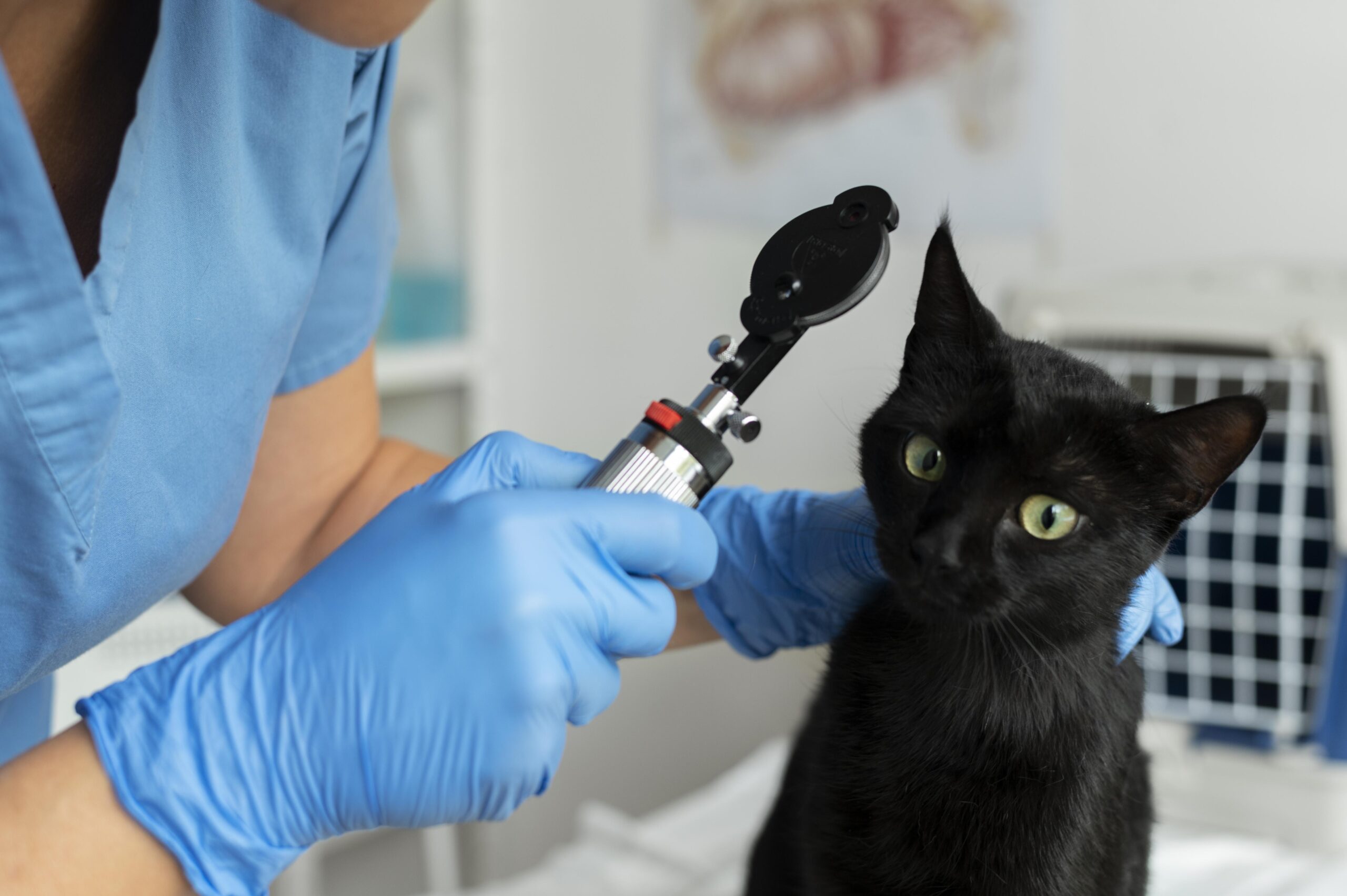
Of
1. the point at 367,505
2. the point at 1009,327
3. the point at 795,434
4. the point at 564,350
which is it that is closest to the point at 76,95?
the point at 367,505

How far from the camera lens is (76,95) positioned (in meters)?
0.62

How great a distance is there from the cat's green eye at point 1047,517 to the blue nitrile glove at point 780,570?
0.50 feet

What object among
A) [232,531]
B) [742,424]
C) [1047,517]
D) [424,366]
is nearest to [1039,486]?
[1047,517]

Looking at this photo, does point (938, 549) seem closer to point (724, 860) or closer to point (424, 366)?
point (724, 860)

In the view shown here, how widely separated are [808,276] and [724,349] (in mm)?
53

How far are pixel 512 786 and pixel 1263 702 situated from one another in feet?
2.97

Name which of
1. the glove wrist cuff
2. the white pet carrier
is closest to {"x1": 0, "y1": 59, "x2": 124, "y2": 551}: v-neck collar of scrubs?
the glove wrist cuff

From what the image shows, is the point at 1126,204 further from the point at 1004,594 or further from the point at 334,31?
the point at 334,31

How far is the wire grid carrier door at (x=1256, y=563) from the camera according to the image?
104 centimetres

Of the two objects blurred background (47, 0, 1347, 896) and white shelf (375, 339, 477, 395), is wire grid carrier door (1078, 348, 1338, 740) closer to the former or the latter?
blurred background (47, 0, 1347, 896)

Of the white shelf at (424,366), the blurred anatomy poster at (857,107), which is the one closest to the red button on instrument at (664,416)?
the blurred anatomy poster at (857,107)

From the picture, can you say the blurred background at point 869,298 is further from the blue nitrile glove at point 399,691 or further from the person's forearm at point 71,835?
the person's forearm at point 71,835

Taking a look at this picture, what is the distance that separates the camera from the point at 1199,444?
541mm

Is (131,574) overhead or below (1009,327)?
below
